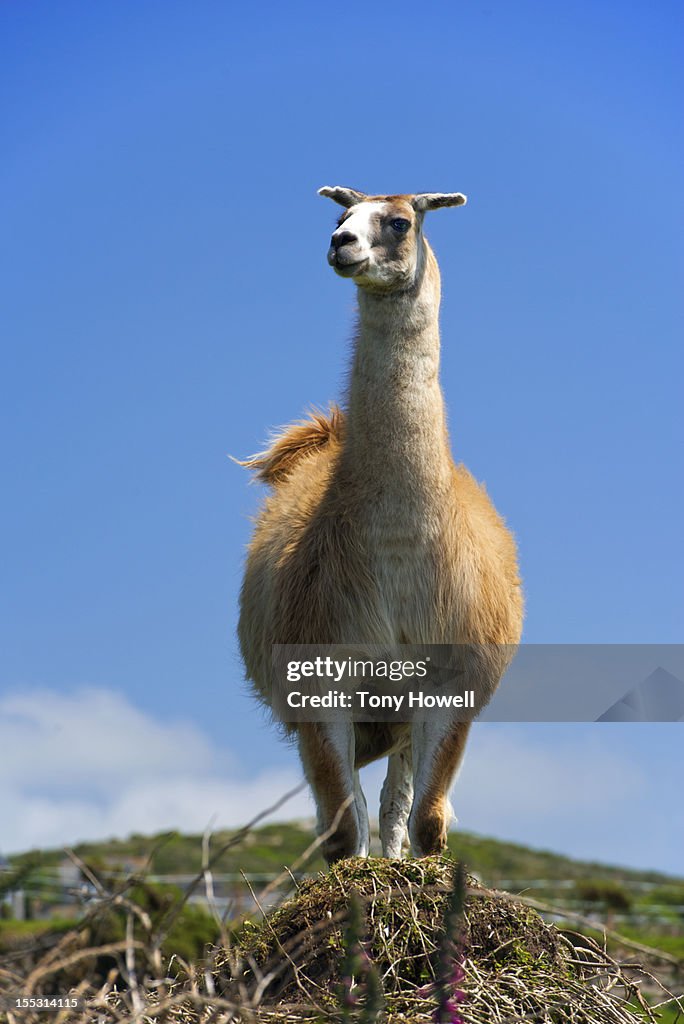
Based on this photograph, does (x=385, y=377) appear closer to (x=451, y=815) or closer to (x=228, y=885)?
(x=451, y=815)

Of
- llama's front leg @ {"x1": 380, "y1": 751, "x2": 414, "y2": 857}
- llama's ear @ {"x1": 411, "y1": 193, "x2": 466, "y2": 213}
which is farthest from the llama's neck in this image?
llama's front leg @ {"x1": 380, "y1": 751, "x2": 414, "y2": 857}

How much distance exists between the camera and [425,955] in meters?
5.02

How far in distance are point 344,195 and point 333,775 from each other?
11.0 feet

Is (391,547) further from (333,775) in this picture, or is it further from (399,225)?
(399,225)

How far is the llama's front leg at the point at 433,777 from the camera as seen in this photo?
6.87m

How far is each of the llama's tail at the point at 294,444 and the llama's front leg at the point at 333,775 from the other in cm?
249

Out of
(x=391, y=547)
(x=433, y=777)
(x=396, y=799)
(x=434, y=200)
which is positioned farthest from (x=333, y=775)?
(x=434, y=200)

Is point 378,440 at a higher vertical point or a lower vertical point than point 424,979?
higher

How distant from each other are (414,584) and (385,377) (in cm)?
113

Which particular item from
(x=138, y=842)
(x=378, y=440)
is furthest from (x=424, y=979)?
(x=138, y=842)

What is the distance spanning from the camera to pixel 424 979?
5016mm

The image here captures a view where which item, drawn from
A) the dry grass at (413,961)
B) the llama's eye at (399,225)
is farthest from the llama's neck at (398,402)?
the dry grass at (413,961)

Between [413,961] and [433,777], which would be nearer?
[413,961]

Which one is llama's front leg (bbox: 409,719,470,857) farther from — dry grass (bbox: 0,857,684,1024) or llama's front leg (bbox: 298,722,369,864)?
dry grass (bbox: 0,857,684,1024)
